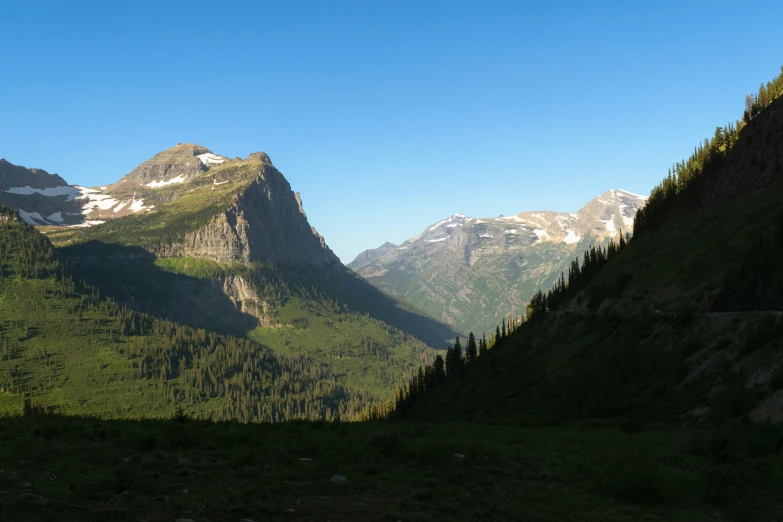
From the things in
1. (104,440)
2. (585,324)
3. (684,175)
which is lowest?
(104,440)

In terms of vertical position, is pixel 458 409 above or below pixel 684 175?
below

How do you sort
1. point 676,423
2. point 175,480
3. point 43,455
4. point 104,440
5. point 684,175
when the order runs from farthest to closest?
point 684,175
point 676,423
point 104,440
point 43,455
point 175,480

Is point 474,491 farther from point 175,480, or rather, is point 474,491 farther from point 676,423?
point 676,423

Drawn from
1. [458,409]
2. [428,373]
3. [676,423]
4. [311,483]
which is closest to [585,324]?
[458,409]

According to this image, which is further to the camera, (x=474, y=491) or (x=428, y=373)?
(x=428, y=373)

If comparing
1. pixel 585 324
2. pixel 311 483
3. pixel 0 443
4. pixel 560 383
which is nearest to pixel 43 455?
pixel 0 443

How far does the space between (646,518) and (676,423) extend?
2478cm

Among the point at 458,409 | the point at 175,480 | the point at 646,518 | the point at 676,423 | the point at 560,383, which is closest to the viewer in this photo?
the point at 646,518

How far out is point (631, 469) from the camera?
63.8ft

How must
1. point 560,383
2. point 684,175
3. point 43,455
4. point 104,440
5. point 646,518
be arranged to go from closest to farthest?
point 646,518 < point 43,455 < point 104,440 < point 560,383 < point 684,175

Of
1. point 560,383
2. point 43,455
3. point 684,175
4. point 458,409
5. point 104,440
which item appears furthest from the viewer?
point 684,175

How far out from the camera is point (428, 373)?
168 metres

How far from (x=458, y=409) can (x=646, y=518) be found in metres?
80.5

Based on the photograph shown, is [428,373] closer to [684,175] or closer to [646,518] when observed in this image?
[684,175]
